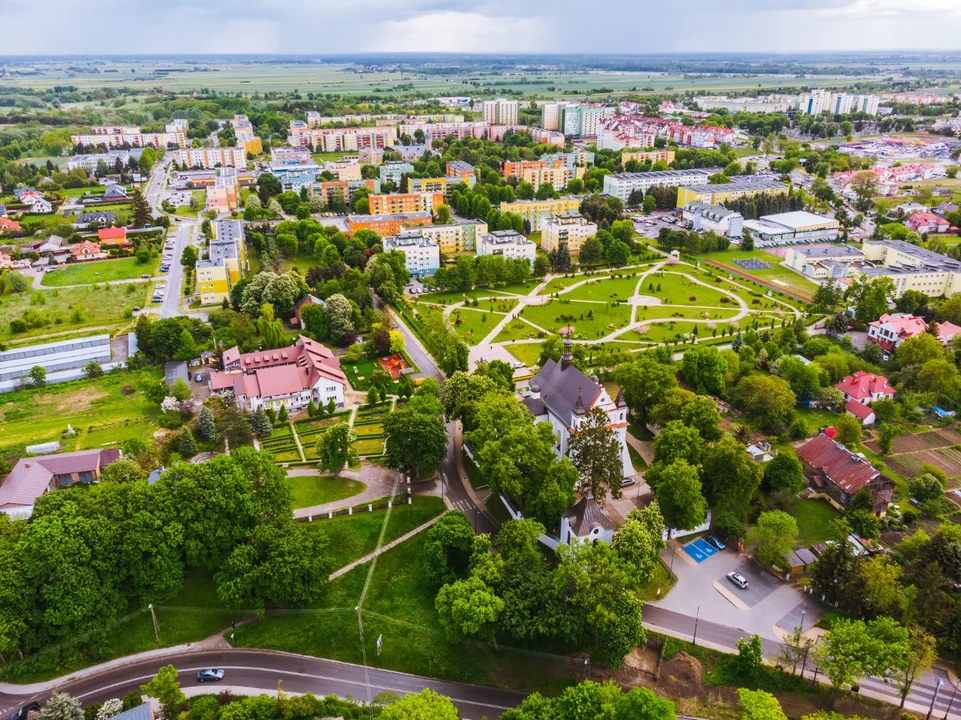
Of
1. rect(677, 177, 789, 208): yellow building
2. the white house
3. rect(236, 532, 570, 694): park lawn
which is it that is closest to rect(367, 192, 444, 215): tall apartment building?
rect(677, 177, 789, 208): yellow building

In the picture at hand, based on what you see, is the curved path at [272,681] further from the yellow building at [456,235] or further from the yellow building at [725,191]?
the yellow building at [725,191]

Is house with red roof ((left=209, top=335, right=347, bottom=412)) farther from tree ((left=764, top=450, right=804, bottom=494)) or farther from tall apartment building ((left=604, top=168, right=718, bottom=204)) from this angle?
tall apartment building ((left=604, top=168, right=718, bottom=204))

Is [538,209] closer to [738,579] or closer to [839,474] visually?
[839,474]

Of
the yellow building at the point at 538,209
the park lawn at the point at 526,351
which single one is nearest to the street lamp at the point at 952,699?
the park lawn at the point at 526,351

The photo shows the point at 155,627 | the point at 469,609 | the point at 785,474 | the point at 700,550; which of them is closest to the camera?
the point at 469,609

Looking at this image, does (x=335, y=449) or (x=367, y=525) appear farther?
(x=335, y=449)

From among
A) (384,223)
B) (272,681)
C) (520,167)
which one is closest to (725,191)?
(520,167)

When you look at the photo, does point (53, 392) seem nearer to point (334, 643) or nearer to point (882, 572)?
point (334, 643)
